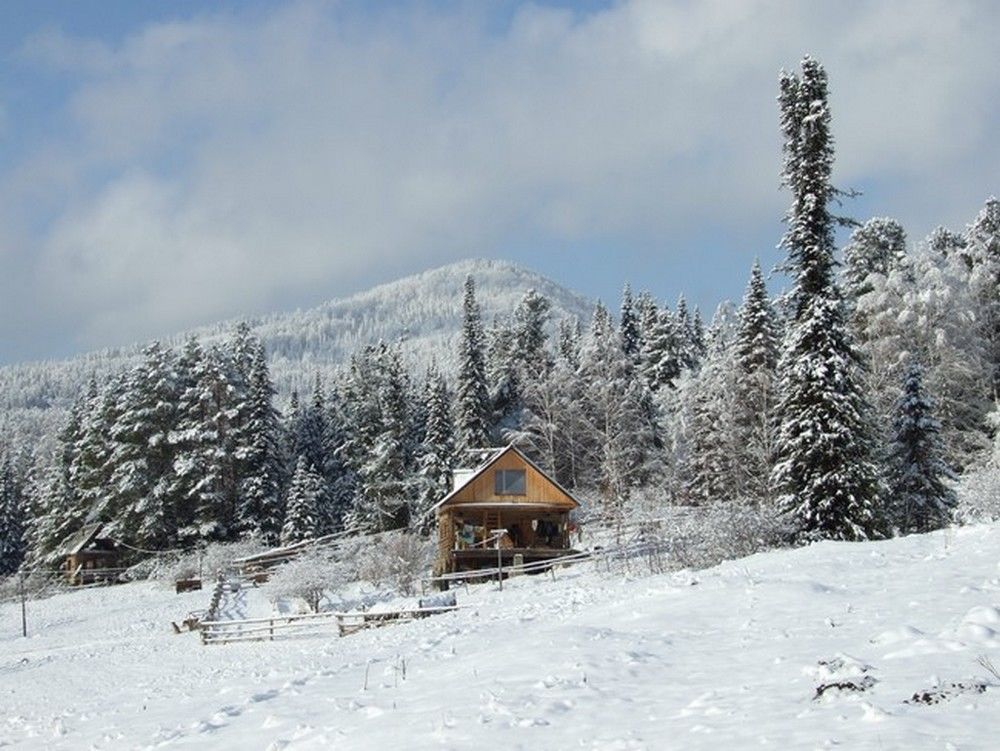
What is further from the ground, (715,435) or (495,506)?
(715,435)

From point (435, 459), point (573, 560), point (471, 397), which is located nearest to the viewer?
point (573, 560)

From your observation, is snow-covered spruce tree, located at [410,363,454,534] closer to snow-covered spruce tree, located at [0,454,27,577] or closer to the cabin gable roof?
the cabin gable roof

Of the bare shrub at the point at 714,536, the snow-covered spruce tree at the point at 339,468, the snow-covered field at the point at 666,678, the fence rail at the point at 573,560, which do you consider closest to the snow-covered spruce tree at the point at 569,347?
the snow-covered spruce tree at the point at 339,468

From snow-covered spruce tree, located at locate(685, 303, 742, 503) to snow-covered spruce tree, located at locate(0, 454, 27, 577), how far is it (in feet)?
194

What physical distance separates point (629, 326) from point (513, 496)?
44.0 meters

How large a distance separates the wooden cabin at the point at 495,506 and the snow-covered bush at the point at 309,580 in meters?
7.25

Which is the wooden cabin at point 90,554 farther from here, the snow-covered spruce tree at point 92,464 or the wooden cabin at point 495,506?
the wooden cabin at point 495,506

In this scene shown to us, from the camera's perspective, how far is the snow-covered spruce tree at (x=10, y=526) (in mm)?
80438

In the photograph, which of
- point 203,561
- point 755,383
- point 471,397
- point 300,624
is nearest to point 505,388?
point 471,397

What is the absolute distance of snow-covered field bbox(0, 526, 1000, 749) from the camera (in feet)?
28.7

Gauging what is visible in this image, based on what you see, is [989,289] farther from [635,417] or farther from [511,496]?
[511,496]

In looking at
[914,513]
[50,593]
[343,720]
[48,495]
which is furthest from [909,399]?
[48,495]

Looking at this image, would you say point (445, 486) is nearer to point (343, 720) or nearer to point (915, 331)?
point (915, 331)

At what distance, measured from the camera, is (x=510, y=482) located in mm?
47531
